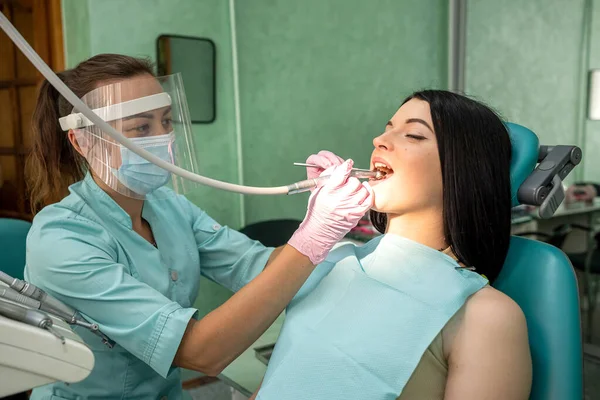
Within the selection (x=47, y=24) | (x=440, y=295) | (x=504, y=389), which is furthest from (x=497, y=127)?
(x=47, y=24)

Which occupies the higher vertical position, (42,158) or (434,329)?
(42,158)

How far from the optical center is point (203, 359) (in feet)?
3.45

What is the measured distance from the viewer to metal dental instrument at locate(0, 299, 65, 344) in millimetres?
684

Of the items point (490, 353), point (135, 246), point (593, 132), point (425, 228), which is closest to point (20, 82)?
point (135, 246)

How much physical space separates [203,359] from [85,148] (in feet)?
1.70

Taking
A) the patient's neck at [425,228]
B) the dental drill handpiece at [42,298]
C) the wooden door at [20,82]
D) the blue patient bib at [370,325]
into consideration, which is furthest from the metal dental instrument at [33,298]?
the wooden door at [20,82]

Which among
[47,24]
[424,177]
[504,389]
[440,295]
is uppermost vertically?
[47,24]

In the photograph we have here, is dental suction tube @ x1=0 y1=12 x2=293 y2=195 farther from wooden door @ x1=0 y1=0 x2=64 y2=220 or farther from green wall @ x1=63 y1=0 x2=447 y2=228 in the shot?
wooden door @ x1=0 y1=0 x2=64 y2=220

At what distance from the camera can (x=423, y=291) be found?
42.7 inches

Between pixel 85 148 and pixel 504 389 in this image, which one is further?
pixel 85 148

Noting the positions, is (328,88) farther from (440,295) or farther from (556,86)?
(440,295)

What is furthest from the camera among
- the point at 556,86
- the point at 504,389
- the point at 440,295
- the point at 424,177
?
the point at 556,86

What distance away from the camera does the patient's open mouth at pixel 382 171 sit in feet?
3.92

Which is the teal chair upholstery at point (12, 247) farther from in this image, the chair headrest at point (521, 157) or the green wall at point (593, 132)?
the green wall at point (593, 132)
